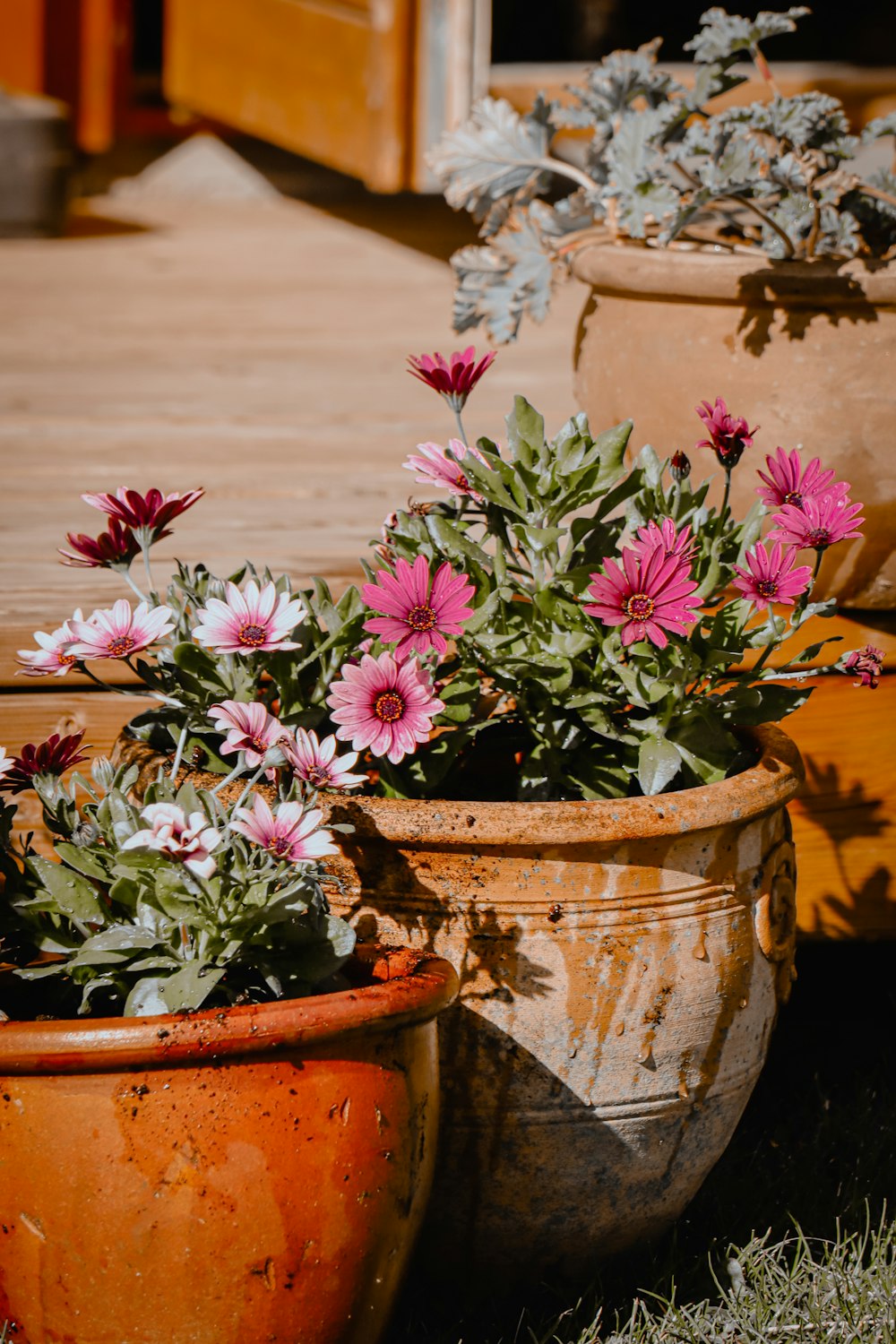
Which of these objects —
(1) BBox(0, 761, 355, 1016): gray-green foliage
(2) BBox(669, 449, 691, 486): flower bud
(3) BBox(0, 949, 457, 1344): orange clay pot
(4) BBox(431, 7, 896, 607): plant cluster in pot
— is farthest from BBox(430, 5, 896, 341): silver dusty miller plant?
(3) BBox(0, 949, 457, 1344): orange clay pot

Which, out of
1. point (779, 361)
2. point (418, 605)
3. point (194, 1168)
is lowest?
point (194, 1168)

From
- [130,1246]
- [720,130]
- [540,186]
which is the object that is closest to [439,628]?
[130,1246]

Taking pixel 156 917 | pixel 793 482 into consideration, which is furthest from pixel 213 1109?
pixel 793 482

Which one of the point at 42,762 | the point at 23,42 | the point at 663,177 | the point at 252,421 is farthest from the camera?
the point at 23,42

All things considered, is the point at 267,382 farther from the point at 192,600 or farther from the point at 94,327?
the point at 192,600

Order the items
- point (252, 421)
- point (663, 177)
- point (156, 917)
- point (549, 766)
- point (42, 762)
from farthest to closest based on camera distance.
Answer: point (252, 421), point (663, 177), point (549, 766), point (42, 762), point (156, 917)

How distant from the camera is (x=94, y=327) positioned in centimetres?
369

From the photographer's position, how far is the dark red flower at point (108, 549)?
A: 4.47 ft

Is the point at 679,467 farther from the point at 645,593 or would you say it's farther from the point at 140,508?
the point at 140,508

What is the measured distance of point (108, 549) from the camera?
4.50 ft

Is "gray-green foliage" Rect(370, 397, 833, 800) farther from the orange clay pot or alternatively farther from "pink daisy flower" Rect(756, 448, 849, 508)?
the orange clay pot

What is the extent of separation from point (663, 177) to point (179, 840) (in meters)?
1.11

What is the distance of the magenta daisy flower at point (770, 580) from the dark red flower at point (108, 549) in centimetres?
53

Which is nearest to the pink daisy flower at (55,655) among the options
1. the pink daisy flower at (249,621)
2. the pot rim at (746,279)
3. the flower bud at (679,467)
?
the pink daisy flower at (249,621)
